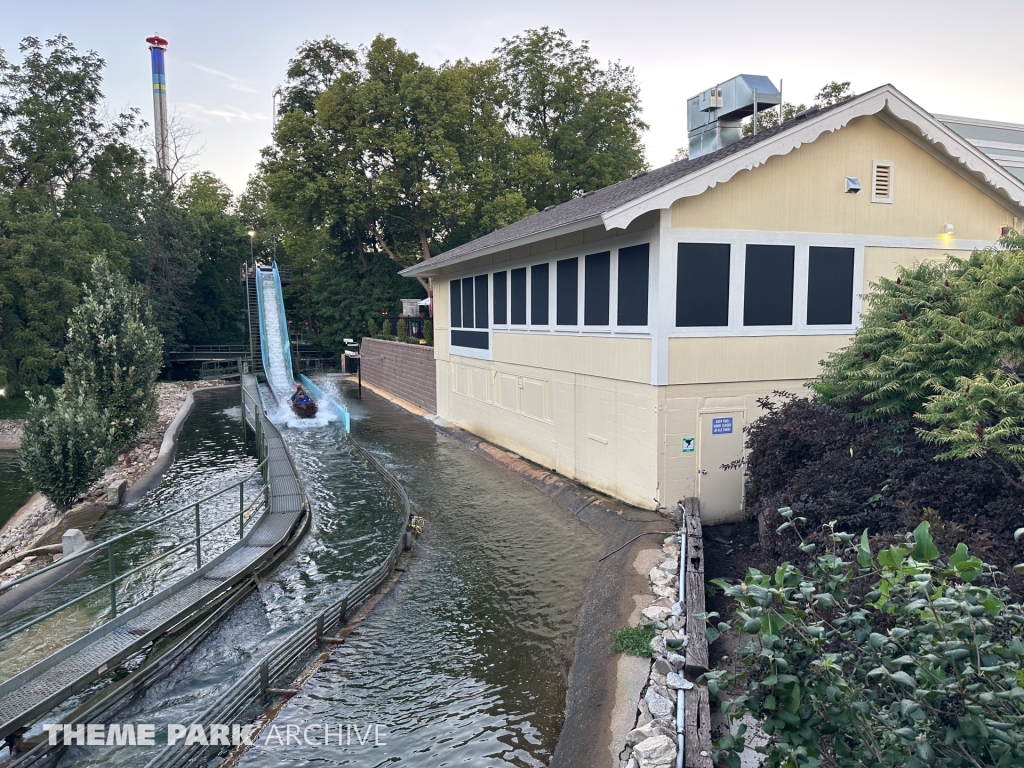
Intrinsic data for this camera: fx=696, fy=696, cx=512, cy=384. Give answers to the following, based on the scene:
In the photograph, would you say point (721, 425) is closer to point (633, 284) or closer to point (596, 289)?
point (633, 284)

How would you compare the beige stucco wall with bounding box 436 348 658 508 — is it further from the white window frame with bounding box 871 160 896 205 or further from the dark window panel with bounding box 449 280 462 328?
the white window frame with bounding box 871 160 896 205

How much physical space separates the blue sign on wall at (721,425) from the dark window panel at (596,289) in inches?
101

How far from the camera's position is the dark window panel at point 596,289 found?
1208 centimetres

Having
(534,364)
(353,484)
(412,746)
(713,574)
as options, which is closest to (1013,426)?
(713,574)

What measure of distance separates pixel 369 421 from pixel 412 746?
18209mm

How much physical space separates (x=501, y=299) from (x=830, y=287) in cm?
799

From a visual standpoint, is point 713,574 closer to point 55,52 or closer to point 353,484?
point 353,484

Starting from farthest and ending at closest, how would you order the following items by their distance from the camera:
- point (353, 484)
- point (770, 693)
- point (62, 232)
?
point (62, 232) → point (353, 484) → point (770, 693)

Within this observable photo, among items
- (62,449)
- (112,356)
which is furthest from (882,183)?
(112,356)

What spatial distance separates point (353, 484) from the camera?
49.9ft

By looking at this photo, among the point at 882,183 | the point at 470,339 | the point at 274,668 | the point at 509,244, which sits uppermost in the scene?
the point at 882,183

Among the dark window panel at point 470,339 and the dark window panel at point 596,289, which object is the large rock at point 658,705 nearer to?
the dark window panel at point 596,289

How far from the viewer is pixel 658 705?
586cm

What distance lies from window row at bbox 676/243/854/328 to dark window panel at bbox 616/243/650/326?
585mm
